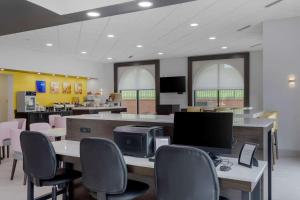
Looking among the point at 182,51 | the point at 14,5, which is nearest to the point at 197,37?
the point at 182,51

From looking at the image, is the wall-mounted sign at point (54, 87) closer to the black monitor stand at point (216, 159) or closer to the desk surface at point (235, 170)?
the desk surface at point (235, 170)

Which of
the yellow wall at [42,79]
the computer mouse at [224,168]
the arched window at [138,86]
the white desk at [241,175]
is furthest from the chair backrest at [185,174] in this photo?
Result: the arched window at [138,86]

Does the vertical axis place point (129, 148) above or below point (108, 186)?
above

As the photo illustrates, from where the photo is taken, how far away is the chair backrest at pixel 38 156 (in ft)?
8.89

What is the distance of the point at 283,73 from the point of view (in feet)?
19.9

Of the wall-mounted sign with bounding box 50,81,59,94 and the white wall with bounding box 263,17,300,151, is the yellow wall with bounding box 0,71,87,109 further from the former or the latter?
the white wall with bounding box 263,17,300,151

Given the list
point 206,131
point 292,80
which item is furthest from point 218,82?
point 206,131

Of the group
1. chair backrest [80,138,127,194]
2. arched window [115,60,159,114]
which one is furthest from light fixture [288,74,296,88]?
arched window [115,60,159,114]

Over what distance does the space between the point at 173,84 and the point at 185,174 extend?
898 centimetres

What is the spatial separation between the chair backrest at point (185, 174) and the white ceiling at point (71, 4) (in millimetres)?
1903

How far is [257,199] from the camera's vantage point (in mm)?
2301

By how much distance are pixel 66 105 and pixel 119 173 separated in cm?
801

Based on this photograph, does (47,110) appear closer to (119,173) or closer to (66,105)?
(66,105)

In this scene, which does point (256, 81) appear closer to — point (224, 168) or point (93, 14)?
point (93, 14)
